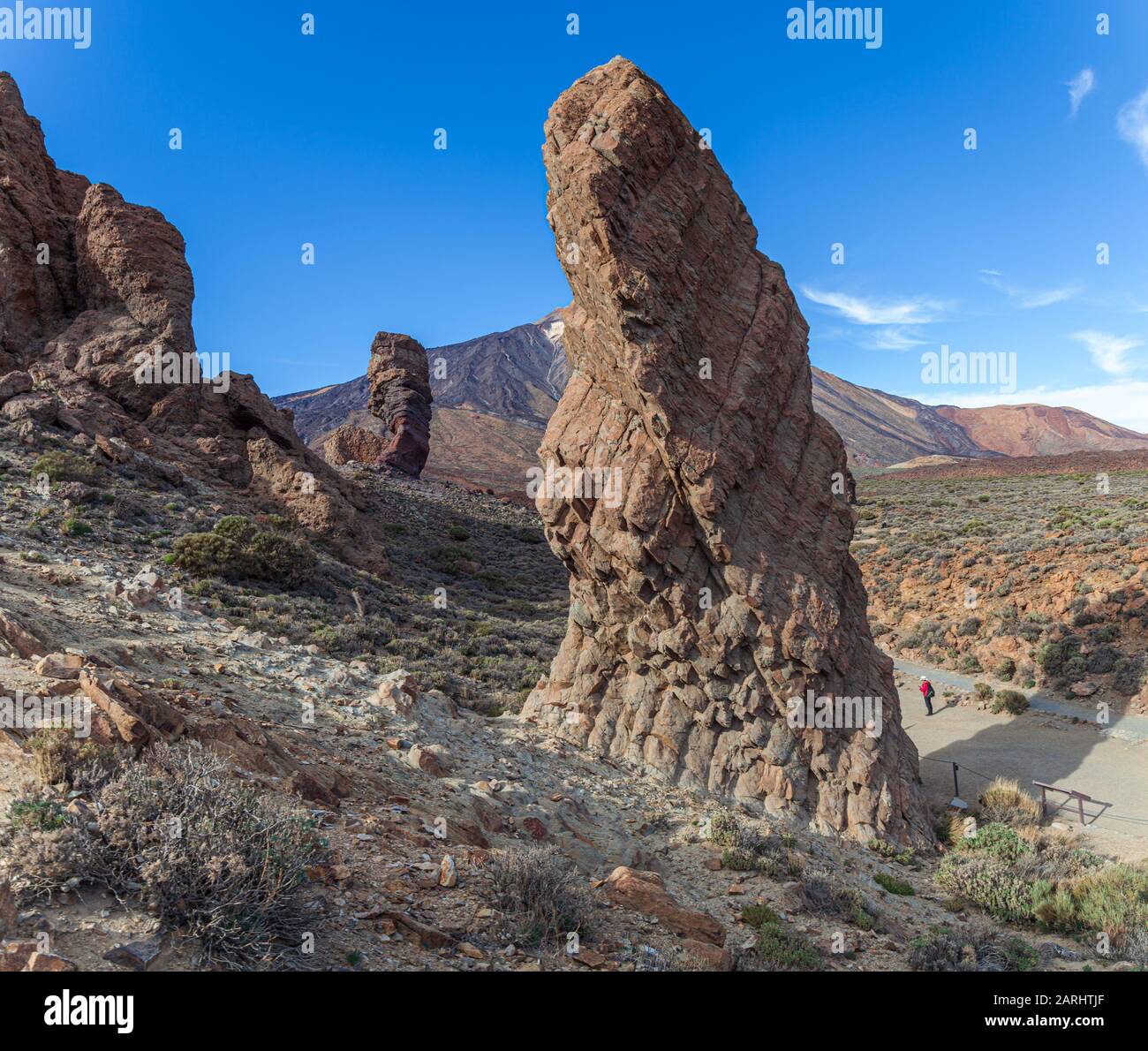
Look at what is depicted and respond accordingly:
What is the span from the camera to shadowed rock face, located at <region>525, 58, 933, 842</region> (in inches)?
420

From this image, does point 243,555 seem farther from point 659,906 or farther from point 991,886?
point 991,886

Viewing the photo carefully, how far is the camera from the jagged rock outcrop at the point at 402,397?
54969 mm

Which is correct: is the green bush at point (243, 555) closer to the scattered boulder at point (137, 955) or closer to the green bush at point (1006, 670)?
the scattered boulder at point (137, 955)

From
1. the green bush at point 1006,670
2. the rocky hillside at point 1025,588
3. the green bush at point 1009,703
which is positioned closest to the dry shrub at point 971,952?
the green bush at point 1009,703

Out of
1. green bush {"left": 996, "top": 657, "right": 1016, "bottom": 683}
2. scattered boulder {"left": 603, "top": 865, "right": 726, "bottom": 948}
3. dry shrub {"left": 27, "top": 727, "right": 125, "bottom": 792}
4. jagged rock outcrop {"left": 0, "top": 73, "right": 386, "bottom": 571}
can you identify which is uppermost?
jagged rock outcrop {"left": 0, "top": 73, "right": 386, "bottom": 571}

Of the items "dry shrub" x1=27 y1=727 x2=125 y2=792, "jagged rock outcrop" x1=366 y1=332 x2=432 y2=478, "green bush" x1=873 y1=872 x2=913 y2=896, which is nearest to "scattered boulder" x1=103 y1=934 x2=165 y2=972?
"dry shrub" x1=27 y1=727 x2=125 y2=792

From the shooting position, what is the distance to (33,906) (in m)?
3.94

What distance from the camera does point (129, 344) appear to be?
82.3 ft

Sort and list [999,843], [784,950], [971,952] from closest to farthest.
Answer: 1. [784,950]
2. [971,952]
3. [999,843]

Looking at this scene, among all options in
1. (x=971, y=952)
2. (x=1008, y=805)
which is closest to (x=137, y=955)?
(x=971, y=952)

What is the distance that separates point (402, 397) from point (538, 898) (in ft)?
178

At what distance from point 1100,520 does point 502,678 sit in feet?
101

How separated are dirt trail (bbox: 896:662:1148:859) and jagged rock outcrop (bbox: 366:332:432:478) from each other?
43.0 meters

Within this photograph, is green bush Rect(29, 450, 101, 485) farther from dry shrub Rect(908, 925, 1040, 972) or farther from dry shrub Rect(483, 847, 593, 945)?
dry shrub Rect(908, 925, 1040, 972)
